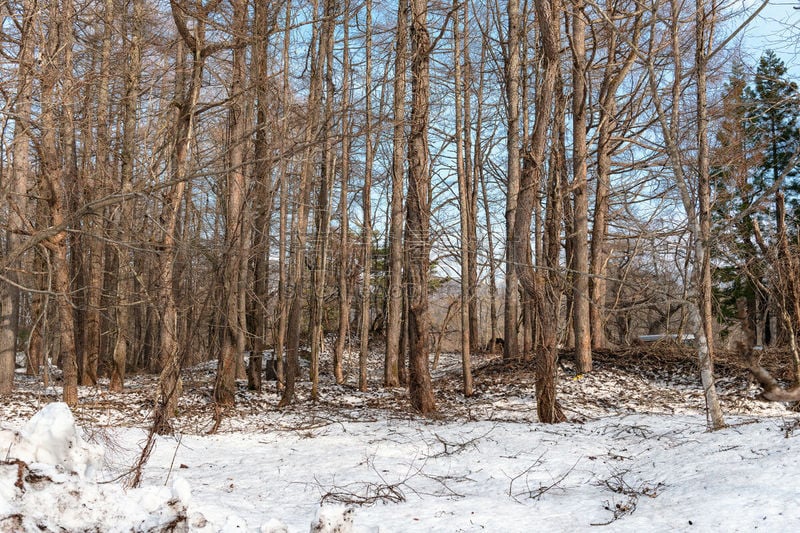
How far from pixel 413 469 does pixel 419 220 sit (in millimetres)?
4018

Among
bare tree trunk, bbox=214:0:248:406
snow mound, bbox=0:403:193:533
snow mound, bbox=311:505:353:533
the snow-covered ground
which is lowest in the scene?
the snow-covered ground

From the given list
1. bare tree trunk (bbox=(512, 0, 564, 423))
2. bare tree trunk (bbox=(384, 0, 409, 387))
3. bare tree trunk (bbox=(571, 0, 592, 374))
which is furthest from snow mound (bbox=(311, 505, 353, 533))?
bare tree trunk (bbox=(571, 0, 592, 374))

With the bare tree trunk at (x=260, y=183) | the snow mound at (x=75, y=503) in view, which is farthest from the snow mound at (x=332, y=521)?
the bare tree trunk at (x=260, y=183)

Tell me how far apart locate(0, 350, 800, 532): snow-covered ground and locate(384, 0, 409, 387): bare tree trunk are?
8.38 feet

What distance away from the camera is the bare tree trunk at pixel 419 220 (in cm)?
912

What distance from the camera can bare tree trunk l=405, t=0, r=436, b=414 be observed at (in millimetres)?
9117

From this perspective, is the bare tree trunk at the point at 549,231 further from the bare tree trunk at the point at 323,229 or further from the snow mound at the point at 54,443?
the snow mound at the point at 54,443

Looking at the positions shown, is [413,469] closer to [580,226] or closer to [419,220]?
[419,220]

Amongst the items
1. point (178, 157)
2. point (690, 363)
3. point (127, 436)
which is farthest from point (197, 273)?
point (690, 363)

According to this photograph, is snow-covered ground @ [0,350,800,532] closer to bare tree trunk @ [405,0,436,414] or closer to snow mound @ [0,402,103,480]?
snow mound @ [0,402,103,480]

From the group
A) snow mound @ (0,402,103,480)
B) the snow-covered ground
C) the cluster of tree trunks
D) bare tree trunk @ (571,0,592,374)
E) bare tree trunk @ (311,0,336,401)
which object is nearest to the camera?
the snow-covered ground

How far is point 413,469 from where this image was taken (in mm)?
6238

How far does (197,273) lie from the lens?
7.79m

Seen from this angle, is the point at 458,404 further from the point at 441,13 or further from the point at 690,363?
the point at 441,13
